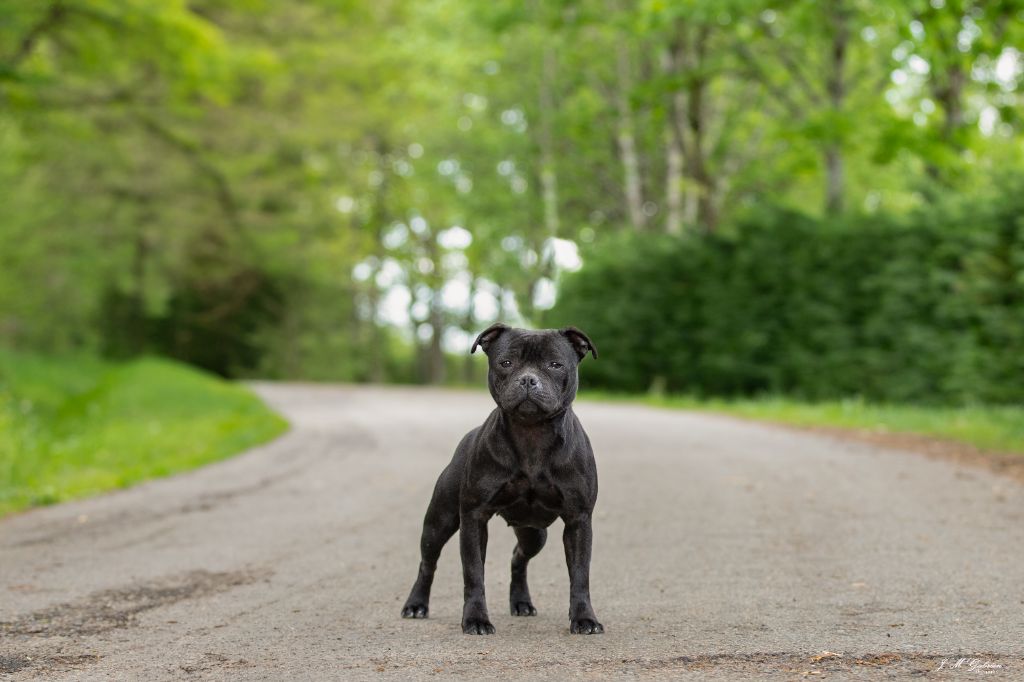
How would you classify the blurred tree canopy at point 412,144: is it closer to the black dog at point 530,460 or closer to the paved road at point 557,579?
the paved road at point 557,579

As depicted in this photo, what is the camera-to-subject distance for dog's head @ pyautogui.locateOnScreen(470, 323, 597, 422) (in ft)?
15.1

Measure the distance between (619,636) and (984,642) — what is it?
149cm

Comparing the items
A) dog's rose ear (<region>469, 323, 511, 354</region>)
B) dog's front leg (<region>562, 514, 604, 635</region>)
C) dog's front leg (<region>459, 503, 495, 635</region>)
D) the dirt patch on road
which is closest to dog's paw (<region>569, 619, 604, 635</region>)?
dog's front leg (<region>562, 514, 604, 635</region>)

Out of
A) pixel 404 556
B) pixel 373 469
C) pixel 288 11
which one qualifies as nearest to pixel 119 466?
pixel 373 469

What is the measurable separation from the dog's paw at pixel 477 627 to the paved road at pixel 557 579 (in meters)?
0.05

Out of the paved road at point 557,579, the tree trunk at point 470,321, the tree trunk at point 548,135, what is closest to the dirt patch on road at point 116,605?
the paved road at point 557,579

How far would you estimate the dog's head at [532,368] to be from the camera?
182 inches

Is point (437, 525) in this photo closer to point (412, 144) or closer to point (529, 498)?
point (529, 498)

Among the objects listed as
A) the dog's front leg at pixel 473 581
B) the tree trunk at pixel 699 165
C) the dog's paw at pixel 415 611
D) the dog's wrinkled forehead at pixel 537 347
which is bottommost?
the dog's paw at pixel 415 611

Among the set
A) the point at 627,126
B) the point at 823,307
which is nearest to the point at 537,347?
the point at 823,307

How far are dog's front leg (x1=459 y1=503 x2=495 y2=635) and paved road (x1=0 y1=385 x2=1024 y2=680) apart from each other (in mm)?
87

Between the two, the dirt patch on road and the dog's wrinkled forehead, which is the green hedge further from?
the dog's wrinkled forehead

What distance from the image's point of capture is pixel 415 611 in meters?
5.51

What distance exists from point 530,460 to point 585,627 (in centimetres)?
79
